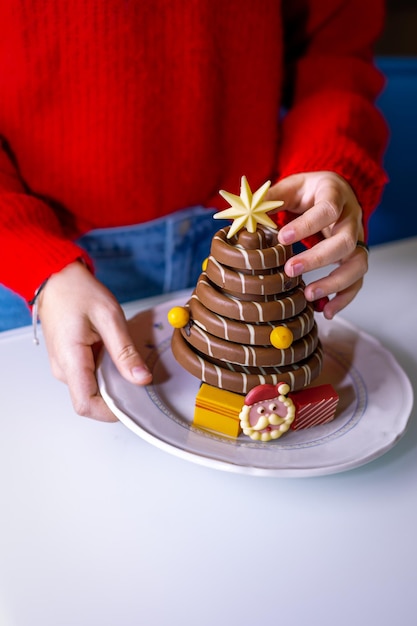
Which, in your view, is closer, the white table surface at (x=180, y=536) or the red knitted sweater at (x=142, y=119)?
the white table surface at (x=180, y=536)

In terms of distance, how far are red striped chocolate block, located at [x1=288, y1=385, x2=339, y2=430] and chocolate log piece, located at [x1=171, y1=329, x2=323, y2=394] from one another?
14 millimetres

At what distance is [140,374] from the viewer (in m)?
0.70

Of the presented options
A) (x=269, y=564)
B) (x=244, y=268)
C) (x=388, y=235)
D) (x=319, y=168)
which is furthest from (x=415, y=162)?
(x=269, y=564)

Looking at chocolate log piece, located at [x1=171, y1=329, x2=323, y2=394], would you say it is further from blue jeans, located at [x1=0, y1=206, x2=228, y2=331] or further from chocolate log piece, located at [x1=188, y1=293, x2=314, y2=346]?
blue jeans, located at [x1=0, y1=206, x2=228, y2=331]

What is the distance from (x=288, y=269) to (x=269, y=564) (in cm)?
29

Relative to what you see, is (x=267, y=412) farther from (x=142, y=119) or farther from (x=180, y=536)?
(x=142, y=119)

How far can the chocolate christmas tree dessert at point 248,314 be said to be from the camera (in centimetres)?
64

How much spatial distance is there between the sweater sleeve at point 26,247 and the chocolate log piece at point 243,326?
0.66 ft

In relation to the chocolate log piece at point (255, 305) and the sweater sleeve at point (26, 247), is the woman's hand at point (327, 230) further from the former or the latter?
the sweater sleeve at point (26, 247)

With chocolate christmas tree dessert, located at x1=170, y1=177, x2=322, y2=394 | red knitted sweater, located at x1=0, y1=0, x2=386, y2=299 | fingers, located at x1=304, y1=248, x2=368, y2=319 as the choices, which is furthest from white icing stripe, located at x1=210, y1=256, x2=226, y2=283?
red knitted sweater, located at x1=0, y1=0, x2=386, y2=299

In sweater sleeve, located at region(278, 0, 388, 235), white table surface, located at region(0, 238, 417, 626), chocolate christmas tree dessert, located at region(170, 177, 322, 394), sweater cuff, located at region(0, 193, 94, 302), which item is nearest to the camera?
white table surface, located at region(0, 238, 417, 626)

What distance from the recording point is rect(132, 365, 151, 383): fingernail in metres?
0.70

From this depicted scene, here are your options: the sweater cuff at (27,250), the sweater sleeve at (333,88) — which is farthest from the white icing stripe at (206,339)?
the sweater sleeve at (333,88)

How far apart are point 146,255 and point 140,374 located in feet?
1.26
